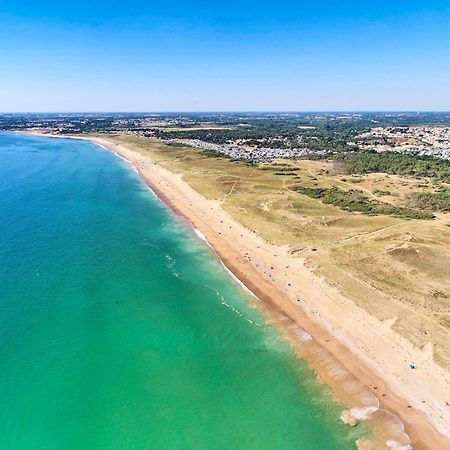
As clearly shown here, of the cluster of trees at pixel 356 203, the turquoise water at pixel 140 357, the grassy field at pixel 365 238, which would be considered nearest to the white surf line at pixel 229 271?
the turquoise water at pixel 140 357

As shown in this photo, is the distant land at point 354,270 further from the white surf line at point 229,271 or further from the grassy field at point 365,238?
the white surf line at point 229,271

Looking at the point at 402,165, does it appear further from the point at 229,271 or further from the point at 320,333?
the point at 320,333

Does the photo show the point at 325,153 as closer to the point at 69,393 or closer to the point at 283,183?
the point at 283,183

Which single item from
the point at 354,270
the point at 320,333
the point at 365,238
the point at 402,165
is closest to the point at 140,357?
the point at 320,333

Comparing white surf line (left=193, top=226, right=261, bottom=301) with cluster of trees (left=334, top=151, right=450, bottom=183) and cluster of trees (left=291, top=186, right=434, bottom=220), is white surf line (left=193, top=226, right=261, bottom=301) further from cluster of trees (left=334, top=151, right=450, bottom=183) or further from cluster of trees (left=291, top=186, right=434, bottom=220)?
cluster of trees (left=334, top=151, right=450, bottom=183)

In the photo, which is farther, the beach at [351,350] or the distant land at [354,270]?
the distant land at [354,270]

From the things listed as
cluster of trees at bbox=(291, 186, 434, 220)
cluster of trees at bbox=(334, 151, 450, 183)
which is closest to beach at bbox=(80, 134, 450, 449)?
cluster of trees at bbox=(291, 186, 434, 220)

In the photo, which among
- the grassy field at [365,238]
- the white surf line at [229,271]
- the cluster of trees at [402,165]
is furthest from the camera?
the cluster of trees at [402,165]
